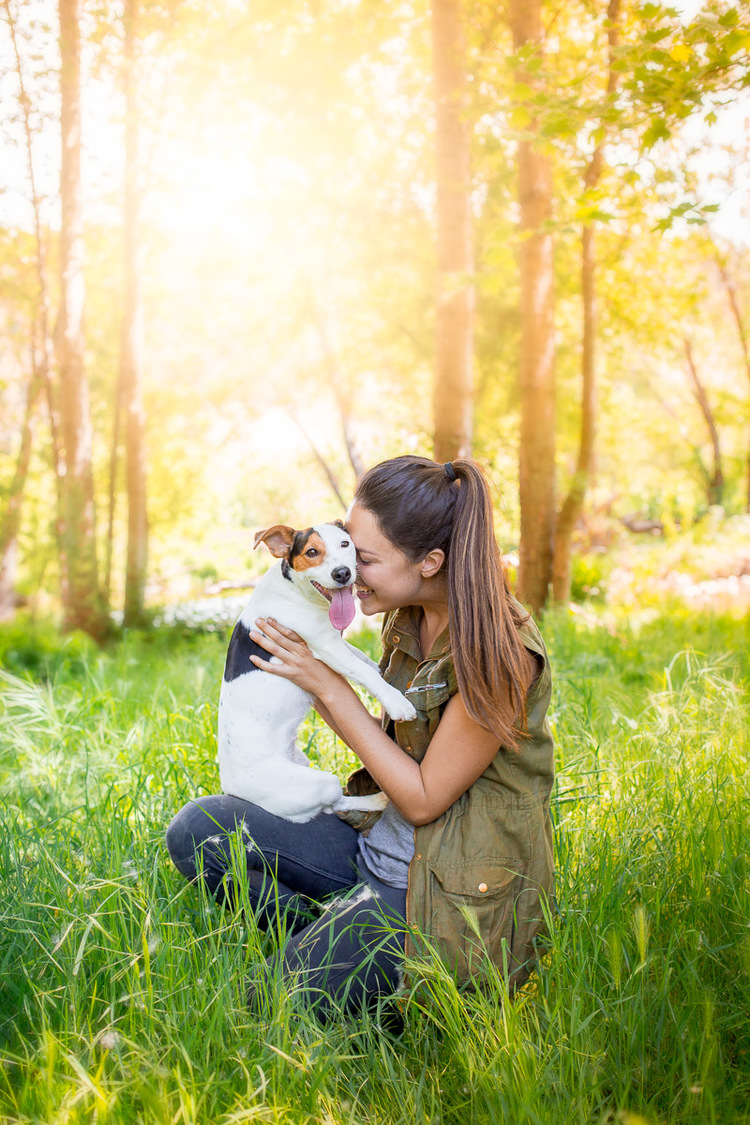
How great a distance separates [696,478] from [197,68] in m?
19.1

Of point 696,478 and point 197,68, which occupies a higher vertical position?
point 197,68

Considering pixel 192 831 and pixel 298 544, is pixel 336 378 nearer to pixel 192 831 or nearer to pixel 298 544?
pixel 298 544

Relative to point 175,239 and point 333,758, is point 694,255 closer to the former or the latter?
point 175,239

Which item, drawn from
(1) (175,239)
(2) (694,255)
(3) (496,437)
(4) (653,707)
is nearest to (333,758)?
(4) (653,707)

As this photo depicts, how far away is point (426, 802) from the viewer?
2.12 m

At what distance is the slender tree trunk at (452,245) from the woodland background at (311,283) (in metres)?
0.02

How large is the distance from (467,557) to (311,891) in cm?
111

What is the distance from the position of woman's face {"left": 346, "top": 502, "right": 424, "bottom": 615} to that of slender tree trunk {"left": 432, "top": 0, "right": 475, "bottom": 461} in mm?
3225

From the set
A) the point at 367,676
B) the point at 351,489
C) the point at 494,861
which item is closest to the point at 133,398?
the point at 351,489

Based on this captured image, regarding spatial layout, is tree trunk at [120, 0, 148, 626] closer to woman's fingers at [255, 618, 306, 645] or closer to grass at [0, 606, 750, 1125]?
grass at [0, 606, 750, 1125]

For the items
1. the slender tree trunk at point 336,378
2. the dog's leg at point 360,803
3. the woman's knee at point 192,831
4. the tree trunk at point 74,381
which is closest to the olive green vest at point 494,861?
the dog's leg at point 360,803

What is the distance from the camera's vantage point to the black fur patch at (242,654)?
2.59 m

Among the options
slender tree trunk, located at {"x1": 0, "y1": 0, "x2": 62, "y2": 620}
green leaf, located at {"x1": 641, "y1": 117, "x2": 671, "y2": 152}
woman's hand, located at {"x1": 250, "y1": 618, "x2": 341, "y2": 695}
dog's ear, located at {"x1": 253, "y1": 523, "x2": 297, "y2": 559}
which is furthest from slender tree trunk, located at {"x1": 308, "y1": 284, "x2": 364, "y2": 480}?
woman's hand, located at {"x1": 250, "y1": 618, "x2": 341, "y2": 695}

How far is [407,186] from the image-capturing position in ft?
41.1
